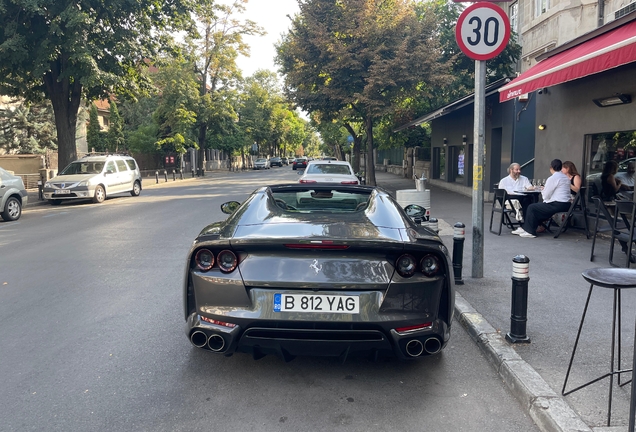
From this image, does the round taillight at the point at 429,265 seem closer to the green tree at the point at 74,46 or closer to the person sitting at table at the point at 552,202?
the person sitting at table at the point at 552,202

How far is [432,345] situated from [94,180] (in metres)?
16.9

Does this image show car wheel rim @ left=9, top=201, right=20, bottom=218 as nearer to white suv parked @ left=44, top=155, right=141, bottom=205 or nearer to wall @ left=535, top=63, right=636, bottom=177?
white suv parked @ left=44, top=155, right=141, bottom=205

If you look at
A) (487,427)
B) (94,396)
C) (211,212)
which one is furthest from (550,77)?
(211,212)

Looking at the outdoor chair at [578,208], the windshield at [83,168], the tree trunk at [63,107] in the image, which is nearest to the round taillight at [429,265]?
the outdoor chair at [578,208]

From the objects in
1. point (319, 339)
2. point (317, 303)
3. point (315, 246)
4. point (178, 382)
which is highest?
point (315, 246)

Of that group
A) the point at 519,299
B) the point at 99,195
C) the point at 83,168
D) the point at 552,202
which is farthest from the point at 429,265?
the point at 83,168

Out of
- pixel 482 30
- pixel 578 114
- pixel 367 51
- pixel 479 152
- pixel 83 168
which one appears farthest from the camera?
pixel 367 51

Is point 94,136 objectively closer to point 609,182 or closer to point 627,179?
point 609,182

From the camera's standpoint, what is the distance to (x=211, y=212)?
568 inches

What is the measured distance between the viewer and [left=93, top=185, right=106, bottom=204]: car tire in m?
17.9

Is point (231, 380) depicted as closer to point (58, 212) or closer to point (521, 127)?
point (58, 212)

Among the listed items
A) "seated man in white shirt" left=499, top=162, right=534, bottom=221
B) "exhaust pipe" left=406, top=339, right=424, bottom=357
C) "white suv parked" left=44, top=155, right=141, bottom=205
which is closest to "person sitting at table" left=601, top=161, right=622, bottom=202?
"seated man in white shirt" left=499, top=162, right=534, bottom=221

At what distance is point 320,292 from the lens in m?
3.39

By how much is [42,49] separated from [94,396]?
1670cm
